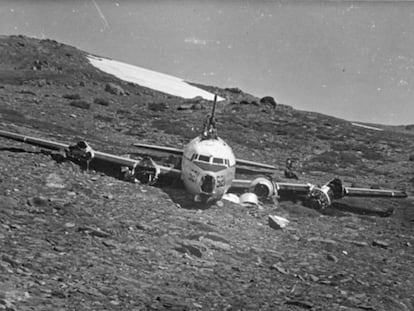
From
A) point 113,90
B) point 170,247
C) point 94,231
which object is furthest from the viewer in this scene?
point 113,90

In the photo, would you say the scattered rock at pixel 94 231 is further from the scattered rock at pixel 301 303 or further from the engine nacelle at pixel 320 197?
the engine nacelle at pixel 320 197

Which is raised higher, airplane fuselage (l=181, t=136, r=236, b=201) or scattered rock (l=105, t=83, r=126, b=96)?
scattered rock (l=105, t=83, r=126, b=96)

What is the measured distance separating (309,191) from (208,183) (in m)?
8.68

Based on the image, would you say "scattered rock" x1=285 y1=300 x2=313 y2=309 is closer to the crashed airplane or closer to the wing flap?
the crashed airplane

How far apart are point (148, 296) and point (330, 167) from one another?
3496 centimetres

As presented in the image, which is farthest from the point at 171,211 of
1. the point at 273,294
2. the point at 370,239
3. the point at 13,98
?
the point at 13,98

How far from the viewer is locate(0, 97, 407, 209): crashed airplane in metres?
22.8

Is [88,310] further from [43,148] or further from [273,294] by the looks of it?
[43,148]

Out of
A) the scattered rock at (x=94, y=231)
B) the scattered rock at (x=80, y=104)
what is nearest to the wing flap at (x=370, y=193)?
the scattered rock at (x=94, y=231)

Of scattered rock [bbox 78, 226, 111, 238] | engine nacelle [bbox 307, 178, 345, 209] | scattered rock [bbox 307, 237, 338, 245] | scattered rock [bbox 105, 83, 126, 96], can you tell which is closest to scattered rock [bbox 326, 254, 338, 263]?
scattered rock [bbox 307, 237, 338, 245]

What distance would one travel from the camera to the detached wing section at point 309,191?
27469 millimetres

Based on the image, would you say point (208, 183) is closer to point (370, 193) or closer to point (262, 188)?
point (262, 188)

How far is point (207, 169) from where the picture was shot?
22812 mm

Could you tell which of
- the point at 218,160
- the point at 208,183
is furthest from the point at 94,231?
the point at 218,160
